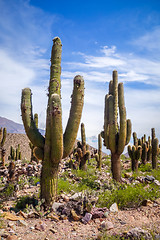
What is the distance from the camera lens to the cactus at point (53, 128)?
6.25 metres

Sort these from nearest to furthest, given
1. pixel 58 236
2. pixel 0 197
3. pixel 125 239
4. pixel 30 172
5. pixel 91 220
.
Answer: pixel 125 239 < pixel 58 236 < pixel 91 220 < pixel 0 197 < pixel 30 172

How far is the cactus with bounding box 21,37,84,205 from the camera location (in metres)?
6.25

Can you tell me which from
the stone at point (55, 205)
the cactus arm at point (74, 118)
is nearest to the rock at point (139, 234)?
the stone at point (55, 205)

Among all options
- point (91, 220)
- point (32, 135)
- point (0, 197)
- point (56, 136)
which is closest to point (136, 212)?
point (91, 220)

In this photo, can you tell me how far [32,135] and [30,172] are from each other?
17.5 ft

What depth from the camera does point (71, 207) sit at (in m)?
6.06

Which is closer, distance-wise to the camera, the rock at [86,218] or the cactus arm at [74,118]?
the rock at [86,218]

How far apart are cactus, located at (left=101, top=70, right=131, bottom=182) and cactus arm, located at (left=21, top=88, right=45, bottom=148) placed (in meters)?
4.39

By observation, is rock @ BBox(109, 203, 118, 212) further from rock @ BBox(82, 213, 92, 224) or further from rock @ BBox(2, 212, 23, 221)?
rock @ BBox(2, 212, 23, 221)

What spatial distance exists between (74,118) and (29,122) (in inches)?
58.9

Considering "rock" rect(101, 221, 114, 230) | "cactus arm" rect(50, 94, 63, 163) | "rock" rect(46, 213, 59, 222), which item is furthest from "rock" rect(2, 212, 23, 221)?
"rock" rect(101, 221, 114, 230)

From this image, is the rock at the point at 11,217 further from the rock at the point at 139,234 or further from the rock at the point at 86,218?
the rock at the point at 139,234

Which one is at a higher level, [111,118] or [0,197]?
[111,118]

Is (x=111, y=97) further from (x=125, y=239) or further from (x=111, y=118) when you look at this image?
(x=125, y=239)
